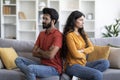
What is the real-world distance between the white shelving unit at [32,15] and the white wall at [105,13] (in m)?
0.14

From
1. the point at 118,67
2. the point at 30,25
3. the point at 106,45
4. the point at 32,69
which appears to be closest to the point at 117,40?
the point at 106,45

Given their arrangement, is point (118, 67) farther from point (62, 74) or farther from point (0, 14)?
point (0, 14)

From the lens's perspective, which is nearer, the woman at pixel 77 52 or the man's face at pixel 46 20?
the woman at pixel 77 52

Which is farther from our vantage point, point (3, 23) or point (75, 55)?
point (3, 23)

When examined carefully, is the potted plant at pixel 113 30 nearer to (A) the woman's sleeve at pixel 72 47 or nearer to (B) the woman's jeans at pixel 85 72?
(B) the woman's jeans at pixel 85 72

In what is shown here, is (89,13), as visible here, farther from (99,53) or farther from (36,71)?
(36,71)

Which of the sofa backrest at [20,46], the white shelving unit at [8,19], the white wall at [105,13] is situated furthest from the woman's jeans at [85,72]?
the white shelving unit at [8,19]

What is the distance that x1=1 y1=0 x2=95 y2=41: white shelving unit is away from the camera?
6.61m

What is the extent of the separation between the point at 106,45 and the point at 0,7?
154 inches

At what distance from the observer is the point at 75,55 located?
296 cm

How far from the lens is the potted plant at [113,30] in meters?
6.26

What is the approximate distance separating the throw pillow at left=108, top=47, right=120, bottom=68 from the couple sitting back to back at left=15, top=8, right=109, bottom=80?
1.30ft

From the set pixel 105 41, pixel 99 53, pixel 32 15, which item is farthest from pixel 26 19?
pixel 99 53

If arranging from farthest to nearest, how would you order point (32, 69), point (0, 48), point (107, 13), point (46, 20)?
point (107, 13) → point (0, 48) → point (46, 20) → point (32, 69)
